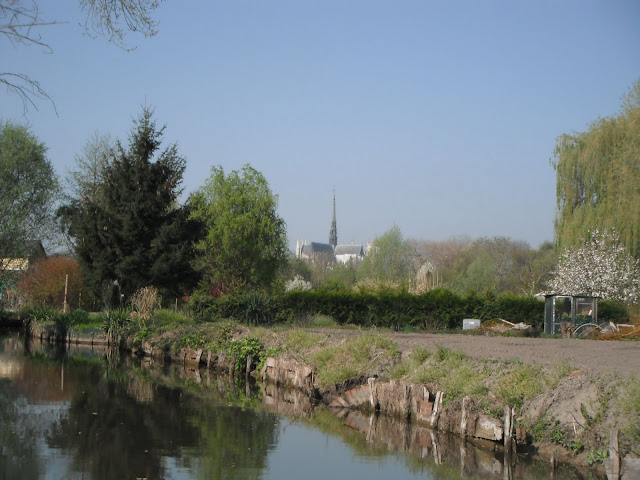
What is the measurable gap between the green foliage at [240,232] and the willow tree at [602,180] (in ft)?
75.2

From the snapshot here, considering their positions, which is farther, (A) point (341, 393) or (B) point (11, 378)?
(B) point (11, 378)

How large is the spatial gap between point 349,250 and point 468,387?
15074cm

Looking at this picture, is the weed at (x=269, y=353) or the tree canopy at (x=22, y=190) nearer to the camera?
the weed at (x=269, y=353)

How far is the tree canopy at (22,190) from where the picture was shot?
3569cm

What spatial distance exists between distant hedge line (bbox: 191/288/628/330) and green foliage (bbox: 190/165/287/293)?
1961 cm

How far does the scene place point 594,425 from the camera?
364 inches

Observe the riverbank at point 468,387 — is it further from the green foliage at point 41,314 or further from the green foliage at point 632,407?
the green foliage at point 41,314

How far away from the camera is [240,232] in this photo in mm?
50219

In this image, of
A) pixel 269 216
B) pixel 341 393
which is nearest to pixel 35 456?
pixel 341 393

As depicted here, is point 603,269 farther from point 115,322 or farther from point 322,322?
point 115,322

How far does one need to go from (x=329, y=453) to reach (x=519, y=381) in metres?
3.28

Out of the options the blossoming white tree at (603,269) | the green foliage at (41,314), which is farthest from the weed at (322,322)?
the blossoming white tree at (603,269)

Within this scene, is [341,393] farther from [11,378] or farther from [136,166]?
[136,166]

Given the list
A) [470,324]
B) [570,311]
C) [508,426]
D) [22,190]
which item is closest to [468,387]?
[508,426]
